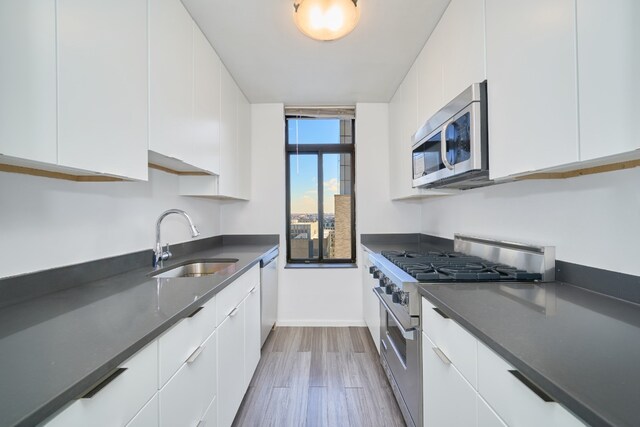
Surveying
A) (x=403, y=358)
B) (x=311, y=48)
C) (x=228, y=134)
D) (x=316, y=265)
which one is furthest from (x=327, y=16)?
(x=316, y=265)

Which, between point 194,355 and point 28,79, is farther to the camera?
point 194,355

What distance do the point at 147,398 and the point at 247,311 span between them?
3.43ft

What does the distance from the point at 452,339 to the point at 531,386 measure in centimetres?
36

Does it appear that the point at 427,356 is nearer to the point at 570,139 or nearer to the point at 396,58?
the point at 570,139

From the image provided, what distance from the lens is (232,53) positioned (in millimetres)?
2010

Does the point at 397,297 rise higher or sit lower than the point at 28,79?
lower

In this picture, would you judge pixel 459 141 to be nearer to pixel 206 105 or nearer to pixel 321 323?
pixel 206 105

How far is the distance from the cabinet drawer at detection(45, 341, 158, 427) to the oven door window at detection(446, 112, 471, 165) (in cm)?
149

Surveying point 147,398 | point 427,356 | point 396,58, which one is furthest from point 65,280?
point 396,58

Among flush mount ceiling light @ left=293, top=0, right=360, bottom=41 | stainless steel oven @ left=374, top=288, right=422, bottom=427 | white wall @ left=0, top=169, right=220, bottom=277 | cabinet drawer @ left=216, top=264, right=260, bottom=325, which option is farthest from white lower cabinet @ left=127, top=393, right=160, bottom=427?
flush mount ceiling light @ left=293, top=0, right=360, bottom=41

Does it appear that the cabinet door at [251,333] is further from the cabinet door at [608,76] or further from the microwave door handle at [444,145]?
the cabinet door at [608,76]

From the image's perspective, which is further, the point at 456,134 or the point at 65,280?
the point at 456,134

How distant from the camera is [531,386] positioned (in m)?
0.59

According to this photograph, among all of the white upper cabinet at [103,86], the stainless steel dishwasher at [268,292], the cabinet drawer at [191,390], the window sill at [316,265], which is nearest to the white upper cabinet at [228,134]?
the stainless steel dishwasher at [268,292]
